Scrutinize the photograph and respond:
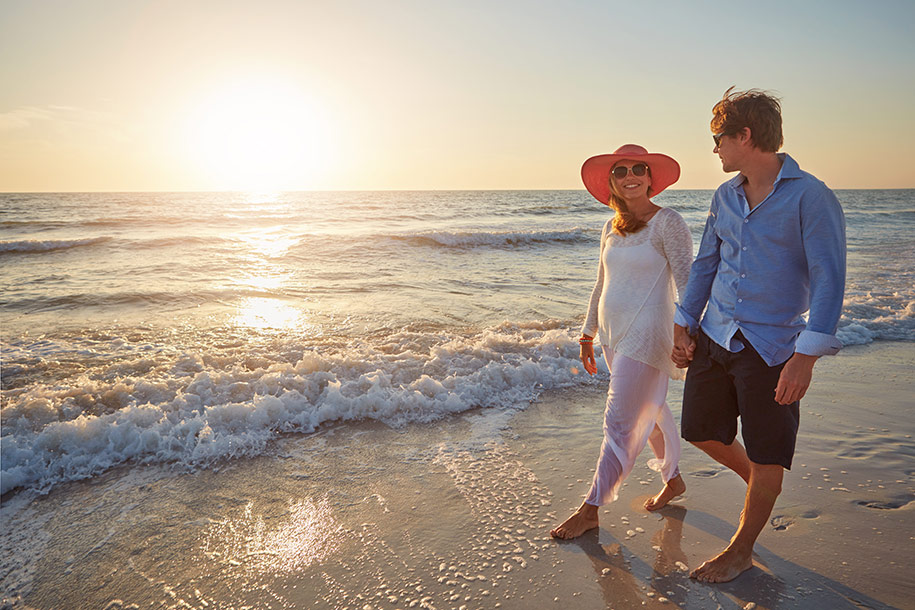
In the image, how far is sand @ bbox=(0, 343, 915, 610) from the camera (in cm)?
260

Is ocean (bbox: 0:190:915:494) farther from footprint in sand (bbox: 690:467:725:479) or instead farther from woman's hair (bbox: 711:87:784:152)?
woman's hair (bbox: 711:87:784:152)

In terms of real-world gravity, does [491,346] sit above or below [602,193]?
below

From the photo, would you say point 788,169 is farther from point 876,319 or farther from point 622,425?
point 876,319

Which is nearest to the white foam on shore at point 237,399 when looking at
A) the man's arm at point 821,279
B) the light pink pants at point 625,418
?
the light pink pants at point 625,418

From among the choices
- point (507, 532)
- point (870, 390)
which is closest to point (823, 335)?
point (507, 532)

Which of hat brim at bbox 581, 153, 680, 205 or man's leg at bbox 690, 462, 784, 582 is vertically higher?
hat brim at bbox 581, 153, 680, 205

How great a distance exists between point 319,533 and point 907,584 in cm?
293

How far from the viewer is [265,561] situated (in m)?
2.87

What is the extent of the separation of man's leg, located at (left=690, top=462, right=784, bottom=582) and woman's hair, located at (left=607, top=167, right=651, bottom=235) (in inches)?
50.3

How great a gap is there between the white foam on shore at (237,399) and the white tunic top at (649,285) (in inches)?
94.4

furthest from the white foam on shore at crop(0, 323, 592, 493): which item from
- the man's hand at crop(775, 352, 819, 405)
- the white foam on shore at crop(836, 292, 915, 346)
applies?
the white foam on shore at crop(836, 292, 915, 346)

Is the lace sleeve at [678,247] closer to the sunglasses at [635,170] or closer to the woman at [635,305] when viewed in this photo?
the woman at [635,305]

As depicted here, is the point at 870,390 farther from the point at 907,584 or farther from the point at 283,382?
the point at 283,382

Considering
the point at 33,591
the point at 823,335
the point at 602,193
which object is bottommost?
the point at 33,591
